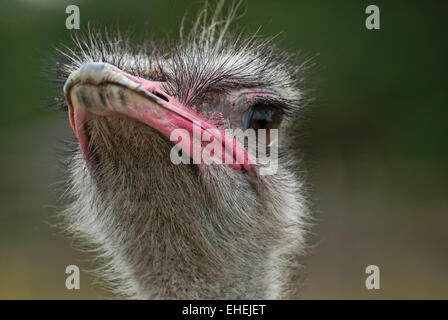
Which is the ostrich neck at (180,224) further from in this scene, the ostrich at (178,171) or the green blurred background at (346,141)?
the green blurred background at (346,141)

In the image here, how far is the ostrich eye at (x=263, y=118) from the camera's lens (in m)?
2.48

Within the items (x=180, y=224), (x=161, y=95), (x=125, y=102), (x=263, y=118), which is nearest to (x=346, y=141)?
(x=263, y=118)

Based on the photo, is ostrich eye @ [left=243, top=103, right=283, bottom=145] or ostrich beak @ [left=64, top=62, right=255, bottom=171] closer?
ostrich beak @ [left=64, top=62, right=255, bottom=171]

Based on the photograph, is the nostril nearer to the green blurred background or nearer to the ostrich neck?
the ostrich neck

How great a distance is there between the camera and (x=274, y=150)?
2641mm

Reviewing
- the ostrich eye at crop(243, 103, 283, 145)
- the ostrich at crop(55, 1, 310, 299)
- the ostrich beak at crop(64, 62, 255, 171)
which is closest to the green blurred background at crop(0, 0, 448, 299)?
the ostrich at crop(55, 1, 310, 299)

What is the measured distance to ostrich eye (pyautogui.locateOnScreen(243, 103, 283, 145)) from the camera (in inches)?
97.7

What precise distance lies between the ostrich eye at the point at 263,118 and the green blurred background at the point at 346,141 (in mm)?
4062

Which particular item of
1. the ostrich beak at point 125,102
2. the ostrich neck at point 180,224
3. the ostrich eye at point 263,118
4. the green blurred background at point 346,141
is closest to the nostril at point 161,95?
the ostrich beak at point 125,102

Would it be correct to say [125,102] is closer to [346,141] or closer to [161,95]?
[161,95]

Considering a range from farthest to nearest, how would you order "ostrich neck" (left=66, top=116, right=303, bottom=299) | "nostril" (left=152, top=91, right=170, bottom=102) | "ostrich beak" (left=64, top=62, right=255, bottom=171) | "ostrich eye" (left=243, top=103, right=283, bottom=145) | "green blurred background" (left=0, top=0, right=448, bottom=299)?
"green blurred background" (left=0, top=0, right=448, bottom=299) → "ostrich eye" (left=243, top=103, right=283, bottom=145) → "ostrich neck" (left=66, top=116, right=303, bottom=299) → "nostril" (left=152, top=91, right=170, bottom=102) → "ostrich beak" (left=64, top=62, right=255, bottom=171)

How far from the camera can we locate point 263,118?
2.55 m

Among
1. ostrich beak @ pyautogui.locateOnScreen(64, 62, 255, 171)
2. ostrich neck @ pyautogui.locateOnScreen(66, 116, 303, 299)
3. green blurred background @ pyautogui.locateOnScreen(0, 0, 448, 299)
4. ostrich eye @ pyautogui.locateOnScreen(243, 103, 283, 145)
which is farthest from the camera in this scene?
green blurred background @ pyautogui.locateOnScreen(0, 0, 448, 299)

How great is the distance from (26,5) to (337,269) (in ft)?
13.8
